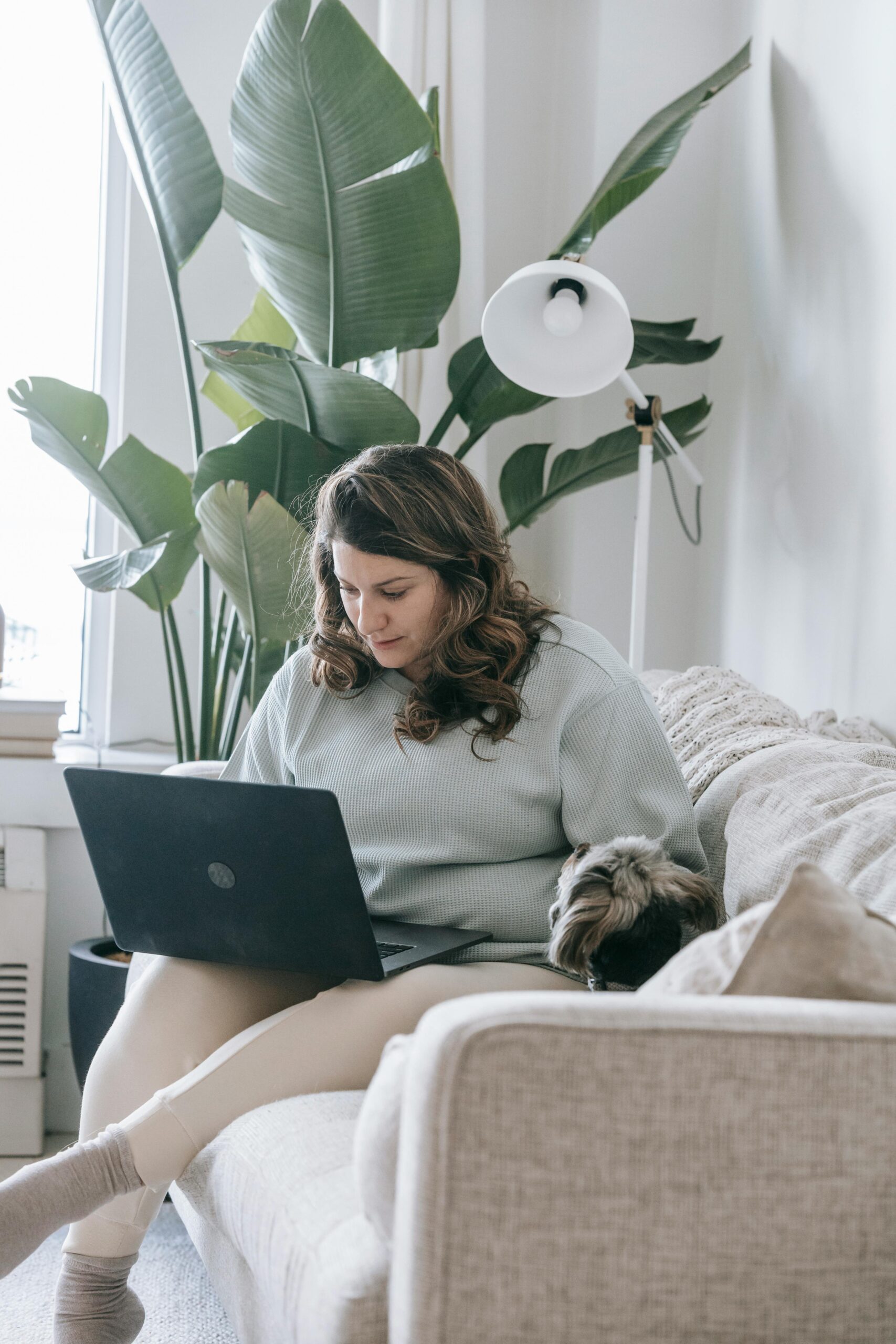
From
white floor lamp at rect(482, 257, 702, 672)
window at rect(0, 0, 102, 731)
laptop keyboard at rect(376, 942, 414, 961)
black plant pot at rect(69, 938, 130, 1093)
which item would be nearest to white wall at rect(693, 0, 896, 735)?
white floor lamp at rect(482, 257, 702, 672)

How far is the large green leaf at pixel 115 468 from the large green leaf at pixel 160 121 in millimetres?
345

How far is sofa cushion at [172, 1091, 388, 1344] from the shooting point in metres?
0.77

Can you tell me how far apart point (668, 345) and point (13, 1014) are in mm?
1732

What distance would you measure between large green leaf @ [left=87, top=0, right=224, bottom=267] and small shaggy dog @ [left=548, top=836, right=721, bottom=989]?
1446 mm

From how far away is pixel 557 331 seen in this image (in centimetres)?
178

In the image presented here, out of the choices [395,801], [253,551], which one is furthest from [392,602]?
[253,551]

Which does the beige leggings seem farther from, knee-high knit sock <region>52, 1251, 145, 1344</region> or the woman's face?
the woman's face

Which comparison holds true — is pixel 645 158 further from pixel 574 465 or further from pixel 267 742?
pixel 267 742

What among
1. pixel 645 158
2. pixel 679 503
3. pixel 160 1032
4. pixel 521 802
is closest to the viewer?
pixel 160 1032

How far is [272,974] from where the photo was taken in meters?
1.35

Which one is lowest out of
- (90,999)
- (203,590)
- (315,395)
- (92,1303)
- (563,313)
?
(90,999)

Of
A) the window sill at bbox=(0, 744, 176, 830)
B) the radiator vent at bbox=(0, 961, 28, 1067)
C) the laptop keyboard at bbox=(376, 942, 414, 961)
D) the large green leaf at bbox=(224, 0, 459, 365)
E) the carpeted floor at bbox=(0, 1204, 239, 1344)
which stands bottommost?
the carpeted floor at bbox=(0, 1204, 239, 1344)

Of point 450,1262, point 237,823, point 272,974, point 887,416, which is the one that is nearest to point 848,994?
point 450,1262

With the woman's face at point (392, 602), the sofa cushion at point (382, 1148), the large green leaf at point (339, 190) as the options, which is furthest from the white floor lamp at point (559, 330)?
the sofa cushion at point (382, 1148)
